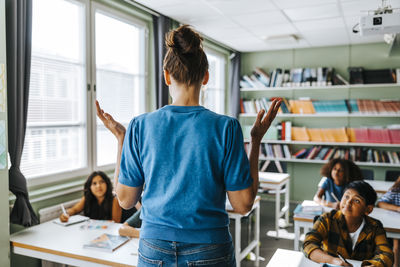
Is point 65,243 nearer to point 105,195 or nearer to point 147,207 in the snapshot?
point 105,195

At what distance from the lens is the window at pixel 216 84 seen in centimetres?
616

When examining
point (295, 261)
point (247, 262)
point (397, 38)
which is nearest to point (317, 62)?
point (397, 38)

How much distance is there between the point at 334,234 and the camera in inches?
A: 85.3

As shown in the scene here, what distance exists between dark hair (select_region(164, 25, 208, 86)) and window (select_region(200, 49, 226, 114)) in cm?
493

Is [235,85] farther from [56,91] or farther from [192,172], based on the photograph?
[192,172]

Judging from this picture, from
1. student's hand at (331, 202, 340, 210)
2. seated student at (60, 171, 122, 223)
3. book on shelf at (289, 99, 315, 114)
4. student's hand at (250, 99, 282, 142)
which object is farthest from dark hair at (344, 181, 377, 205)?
book on shelf at (289, 99, 315, 114)

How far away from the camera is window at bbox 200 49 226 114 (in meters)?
6.16

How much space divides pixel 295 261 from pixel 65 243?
1450mm

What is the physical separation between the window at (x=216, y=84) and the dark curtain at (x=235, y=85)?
0.15 m

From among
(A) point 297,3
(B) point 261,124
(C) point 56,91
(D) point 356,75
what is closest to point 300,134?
(D) point 356,75

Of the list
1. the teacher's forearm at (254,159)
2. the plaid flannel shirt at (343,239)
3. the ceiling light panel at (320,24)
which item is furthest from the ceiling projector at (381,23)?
the teacher's forearm at (254,159)

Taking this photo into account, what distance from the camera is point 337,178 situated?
3736mm

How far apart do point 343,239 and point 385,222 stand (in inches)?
34.8

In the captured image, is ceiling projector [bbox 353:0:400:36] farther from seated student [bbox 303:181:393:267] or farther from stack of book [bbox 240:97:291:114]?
stack of book [bbox 240:97:291:114]
